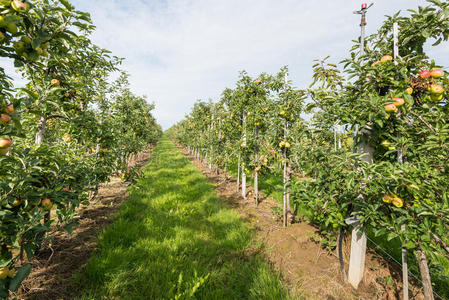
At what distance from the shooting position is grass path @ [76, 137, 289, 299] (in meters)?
2.38

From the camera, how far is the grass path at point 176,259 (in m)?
2.38

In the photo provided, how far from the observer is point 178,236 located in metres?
3.51

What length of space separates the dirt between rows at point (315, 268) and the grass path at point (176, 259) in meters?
0.30

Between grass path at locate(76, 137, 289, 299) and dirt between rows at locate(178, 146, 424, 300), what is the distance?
0.30 meters

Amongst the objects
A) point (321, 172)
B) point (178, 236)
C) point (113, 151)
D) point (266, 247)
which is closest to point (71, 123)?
point (113, 151)

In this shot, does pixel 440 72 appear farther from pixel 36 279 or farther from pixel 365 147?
pixel 36 279

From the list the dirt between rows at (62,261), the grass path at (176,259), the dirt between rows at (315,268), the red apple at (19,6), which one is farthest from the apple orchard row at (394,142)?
the dirt between rows at (62,261)

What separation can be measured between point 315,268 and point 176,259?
230 centimetres

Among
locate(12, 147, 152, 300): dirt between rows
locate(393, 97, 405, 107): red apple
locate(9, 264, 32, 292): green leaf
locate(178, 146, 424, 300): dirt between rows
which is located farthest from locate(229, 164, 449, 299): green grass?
locate(12, 147, 152, 300): dirt between rows

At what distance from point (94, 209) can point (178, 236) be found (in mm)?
3070

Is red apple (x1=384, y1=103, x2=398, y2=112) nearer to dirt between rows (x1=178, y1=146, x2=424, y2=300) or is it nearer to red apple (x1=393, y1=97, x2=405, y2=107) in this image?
red apple (x1=393, y1=97, x2=405, y2=107)

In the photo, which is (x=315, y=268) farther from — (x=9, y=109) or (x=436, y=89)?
(x=9, y=109)

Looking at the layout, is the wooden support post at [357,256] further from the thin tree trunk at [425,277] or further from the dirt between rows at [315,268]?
the thin tree trunk at [425,277]

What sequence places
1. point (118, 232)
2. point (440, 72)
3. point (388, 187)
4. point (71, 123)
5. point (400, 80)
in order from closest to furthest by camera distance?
point (440, 72) < point (388, 187) < point (400, 80) < point (71, 123) < point (118, 232)
